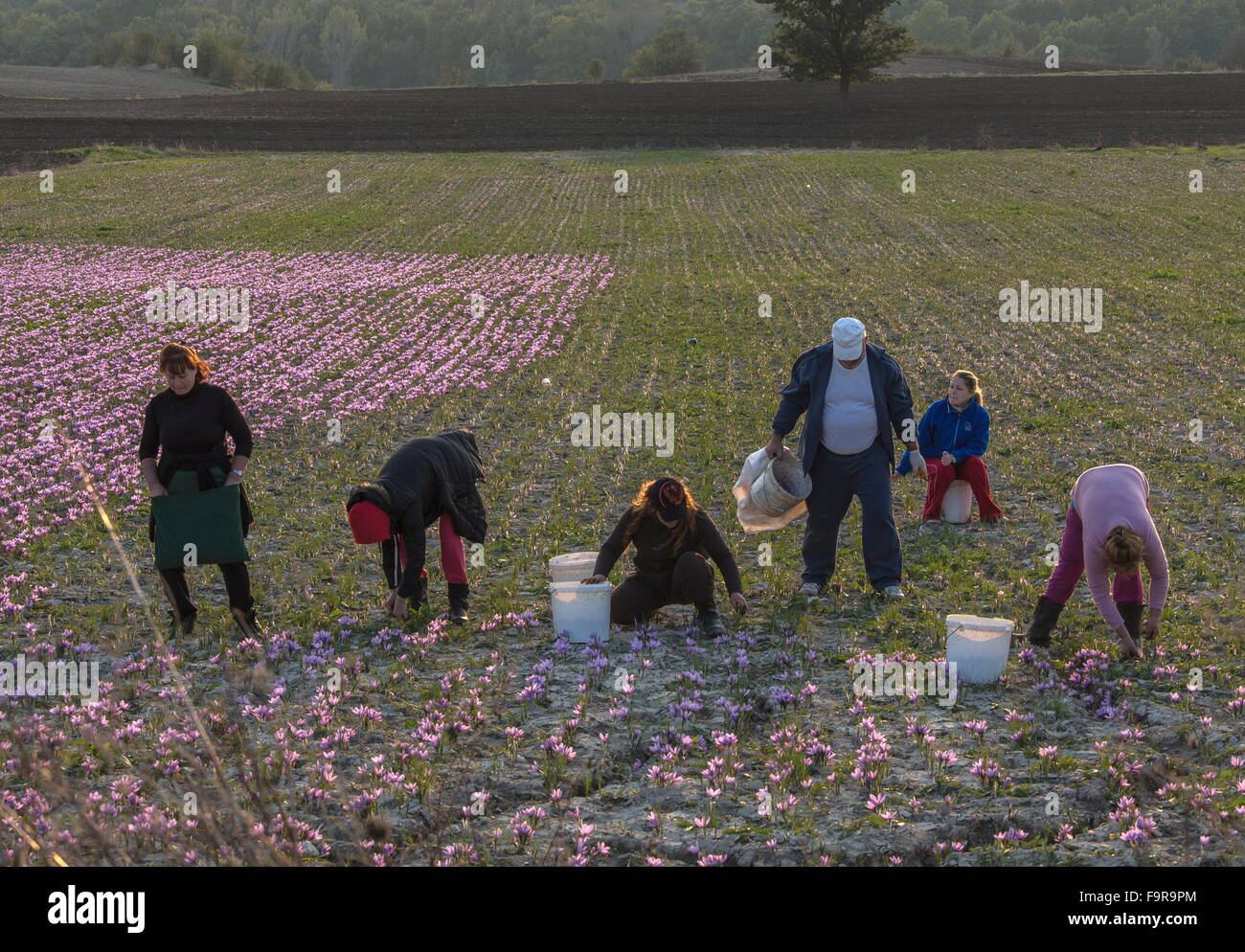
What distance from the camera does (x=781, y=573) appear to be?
10.4 m

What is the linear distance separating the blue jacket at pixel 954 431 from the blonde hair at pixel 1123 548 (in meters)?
3.74

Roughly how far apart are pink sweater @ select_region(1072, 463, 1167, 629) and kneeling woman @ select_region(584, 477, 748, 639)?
7.23 feet

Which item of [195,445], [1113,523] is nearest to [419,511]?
[195,445]

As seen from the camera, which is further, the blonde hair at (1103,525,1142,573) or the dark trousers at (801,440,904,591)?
the dark trousers at (801,440,904,591)

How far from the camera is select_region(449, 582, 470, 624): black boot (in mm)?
9219

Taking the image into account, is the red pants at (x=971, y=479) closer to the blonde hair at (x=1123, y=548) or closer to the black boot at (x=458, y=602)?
the blonde hair at (x=1123, y=548)

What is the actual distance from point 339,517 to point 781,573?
4211 millimetres

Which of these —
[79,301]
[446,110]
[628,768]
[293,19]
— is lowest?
[628,768]

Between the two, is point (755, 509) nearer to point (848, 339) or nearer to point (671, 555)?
point (671, 555)

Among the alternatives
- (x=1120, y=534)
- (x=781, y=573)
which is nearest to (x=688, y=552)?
(x=781, y=573)

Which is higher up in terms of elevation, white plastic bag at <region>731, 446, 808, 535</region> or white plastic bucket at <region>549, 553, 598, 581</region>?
white plastic bag at <region>731, 446, 808, 535</region>

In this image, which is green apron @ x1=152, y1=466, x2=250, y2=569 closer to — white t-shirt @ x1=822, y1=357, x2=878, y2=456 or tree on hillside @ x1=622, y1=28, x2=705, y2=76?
white t-shirt @ x1=822, y1=357, x2=878, y2=456

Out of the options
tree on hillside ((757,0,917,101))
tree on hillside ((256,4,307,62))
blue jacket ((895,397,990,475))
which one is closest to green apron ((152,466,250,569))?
blue jacket ((895,397,990,475))
